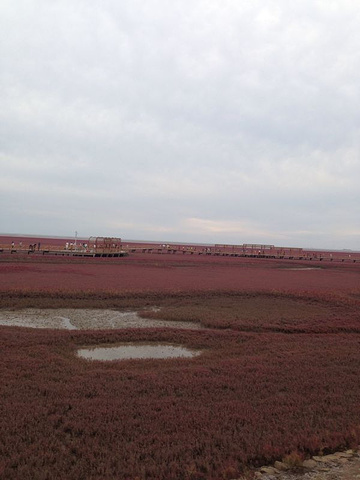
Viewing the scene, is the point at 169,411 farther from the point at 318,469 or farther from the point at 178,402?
the point at 318,469

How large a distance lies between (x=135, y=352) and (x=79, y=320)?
5458 millimetres

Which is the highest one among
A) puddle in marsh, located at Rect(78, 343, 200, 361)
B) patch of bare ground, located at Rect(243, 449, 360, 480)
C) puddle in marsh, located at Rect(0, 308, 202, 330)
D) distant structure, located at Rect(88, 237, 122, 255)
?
distant structure, located at Rect(88, 237, 122, 255)

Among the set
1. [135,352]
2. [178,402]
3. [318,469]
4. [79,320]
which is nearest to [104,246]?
[79,320]

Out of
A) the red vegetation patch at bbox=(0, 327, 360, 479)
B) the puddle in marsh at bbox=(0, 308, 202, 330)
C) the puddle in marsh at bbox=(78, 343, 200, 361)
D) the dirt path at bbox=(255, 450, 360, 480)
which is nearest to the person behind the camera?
the dirt path at bbox=(255, 450, 360, 480)

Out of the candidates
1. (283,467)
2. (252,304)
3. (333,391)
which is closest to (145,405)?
(283,467)

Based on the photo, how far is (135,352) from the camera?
11125mm

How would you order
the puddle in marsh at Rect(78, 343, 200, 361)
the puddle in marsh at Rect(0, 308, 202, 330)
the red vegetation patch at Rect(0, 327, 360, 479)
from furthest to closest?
1. the puddle in marsh at Rect(0, 308, 202, 330)
2. the puddle in marsh at Rect(78, 343, 200, 361)
3. the red vegetation patch at Rect(0, 327, 360, 479)

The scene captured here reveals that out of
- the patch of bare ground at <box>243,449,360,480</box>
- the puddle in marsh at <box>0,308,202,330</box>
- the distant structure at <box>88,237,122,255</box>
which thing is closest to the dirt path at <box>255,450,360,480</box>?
the patch of bare ground at <box>243,449,360,480</box>

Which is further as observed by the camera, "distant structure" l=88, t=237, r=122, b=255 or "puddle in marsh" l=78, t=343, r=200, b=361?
"distant structure" l=88, t=237, r=122, b=255

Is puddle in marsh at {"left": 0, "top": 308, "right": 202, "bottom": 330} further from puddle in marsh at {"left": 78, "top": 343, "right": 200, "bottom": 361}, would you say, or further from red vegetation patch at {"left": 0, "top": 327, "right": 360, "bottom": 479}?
red vegetation patch at {"left": 0, "top": 327, "right": 360, "bottom": 479}

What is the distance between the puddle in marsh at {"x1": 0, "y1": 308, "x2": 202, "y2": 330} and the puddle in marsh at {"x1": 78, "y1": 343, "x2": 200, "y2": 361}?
2973mm

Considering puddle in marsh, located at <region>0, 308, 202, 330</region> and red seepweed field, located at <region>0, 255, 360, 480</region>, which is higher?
red seepweed field, located at <region>0, 255, 360, 480</region>

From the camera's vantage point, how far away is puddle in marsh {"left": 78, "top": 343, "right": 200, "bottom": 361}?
1056 cm

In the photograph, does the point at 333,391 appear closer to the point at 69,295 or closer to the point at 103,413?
the point at 103,413
